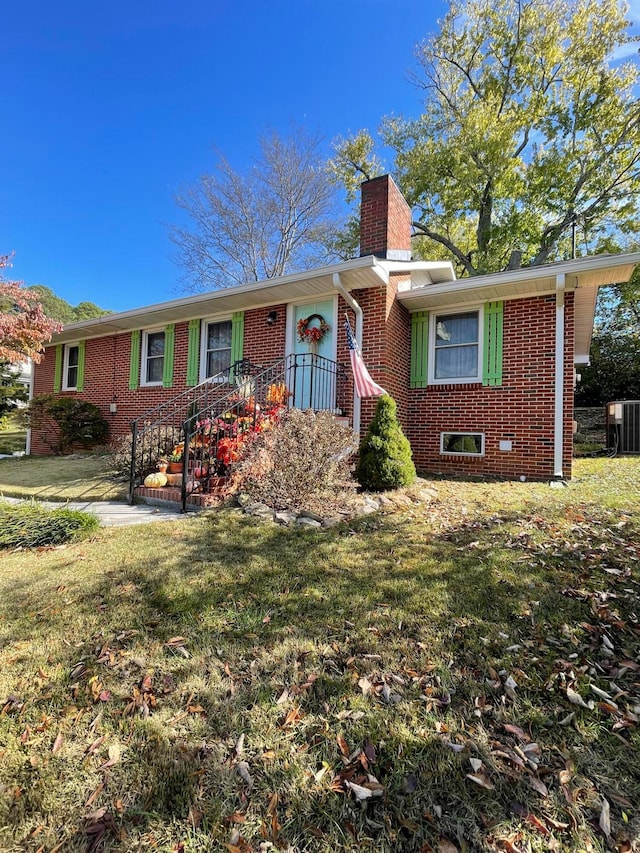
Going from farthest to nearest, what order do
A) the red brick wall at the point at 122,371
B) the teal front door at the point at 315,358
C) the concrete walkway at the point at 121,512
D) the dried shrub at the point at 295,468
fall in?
the red brick wall at the point at 122,371 → the teal front door at the point at 315,358 → the dried shrub at the point at 295,468 → the concrete walkway at the point at 121,512

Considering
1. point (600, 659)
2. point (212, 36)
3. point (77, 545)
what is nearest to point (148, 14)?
point (212, 36)

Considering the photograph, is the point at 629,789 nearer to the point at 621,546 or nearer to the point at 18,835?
the point at 18,835

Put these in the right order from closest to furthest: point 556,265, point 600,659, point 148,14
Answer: point 600,659, point 556,265, point 148,14

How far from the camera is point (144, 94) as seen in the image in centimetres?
1249

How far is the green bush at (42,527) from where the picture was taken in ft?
12.6

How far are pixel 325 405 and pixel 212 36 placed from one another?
10276 millimetres

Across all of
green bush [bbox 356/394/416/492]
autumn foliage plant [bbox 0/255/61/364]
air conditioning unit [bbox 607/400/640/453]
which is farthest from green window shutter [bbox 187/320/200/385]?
air conditioning unit [bbox 607/400/640/453]

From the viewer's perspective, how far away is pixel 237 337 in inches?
348

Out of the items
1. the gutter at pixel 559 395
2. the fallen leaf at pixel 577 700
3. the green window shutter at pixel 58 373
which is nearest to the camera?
the fallen leaf at pixel 577 700

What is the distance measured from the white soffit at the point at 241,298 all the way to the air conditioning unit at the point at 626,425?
7.65m

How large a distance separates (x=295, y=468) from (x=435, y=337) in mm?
4566

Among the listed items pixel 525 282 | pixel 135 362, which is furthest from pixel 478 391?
pixel 135 362

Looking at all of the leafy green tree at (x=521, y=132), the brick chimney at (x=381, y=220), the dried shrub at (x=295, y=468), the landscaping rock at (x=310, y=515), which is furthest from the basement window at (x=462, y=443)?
the leafy green tree at (x=521, y=132)

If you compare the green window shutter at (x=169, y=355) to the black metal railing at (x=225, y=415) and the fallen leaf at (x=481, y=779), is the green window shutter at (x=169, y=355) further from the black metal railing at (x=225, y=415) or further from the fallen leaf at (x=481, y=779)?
the fallen leaf at (x=481, y=779)
